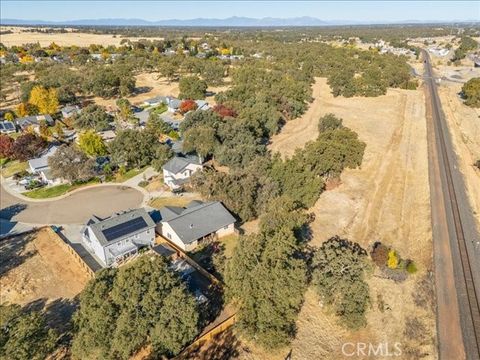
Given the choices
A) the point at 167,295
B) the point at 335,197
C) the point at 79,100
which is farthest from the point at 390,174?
the point at 79,100

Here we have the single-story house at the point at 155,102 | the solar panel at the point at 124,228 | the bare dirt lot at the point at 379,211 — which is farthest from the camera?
the single-story house at the point at 155,102

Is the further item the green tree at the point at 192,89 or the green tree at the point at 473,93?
the green tree at the point at 192,89

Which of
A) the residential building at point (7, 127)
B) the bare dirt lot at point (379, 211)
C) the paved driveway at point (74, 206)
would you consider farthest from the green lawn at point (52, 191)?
the bare dirt lot at point (379, 211)

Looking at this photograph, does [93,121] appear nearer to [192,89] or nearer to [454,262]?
[192,89]

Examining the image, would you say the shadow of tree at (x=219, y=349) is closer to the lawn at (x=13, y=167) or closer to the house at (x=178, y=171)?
the house at (x=178, y=171)

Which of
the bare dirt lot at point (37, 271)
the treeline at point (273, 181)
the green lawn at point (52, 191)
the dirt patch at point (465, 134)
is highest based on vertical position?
the treeline at point (273, 181)

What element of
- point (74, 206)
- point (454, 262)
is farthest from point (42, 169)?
point (454, 262)

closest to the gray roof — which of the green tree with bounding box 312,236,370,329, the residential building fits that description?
the green tree with bounding box 312,236,370,329

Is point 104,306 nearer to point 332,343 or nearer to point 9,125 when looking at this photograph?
point 332,343
